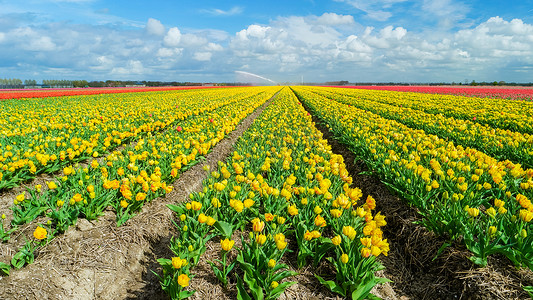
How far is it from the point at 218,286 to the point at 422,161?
4.56 metres

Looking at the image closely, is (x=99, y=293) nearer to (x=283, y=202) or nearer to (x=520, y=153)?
(x=283, y=202)

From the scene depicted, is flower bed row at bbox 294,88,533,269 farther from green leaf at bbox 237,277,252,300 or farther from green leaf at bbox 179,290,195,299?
green leaf at bbox 179,290,195,299

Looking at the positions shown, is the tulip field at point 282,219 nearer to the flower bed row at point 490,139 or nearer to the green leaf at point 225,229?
the green leaf at point 225,229

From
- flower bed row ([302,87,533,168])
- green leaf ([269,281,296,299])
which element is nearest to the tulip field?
green leaf ([269,281,296,299])

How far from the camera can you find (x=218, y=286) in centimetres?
272

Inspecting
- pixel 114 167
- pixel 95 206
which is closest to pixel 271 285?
pixel 95 206

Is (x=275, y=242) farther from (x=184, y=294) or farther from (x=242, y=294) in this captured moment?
(x=184, y=294)

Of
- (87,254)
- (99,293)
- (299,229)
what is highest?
(299,229)

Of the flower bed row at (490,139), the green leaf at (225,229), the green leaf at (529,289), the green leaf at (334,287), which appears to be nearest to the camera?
the green leaf at (529,289)

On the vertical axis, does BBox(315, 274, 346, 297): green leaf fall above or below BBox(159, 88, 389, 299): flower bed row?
below

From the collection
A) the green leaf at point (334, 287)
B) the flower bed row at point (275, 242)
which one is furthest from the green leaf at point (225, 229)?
the green leaf at point (334, 287)

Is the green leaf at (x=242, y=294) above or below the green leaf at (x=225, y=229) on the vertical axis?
below

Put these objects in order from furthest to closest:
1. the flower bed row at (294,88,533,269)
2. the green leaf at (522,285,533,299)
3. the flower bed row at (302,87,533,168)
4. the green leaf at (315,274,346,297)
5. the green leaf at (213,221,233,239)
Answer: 1. the flower bed row at (302,87,533,168)
2. the green leaf at (213,221,233,239)
3. the flower bed row at (294,88,533,269)
4. the green leaf at (315,274,346,297)
5. the green leaf at (522,285,533,299)

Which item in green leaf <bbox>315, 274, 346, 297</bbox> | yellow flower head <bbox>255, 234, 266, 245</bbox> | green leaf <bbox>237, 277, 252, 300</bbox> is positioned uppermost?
yellow flower head <bbox>255, 234, 266, 245</bbox>
